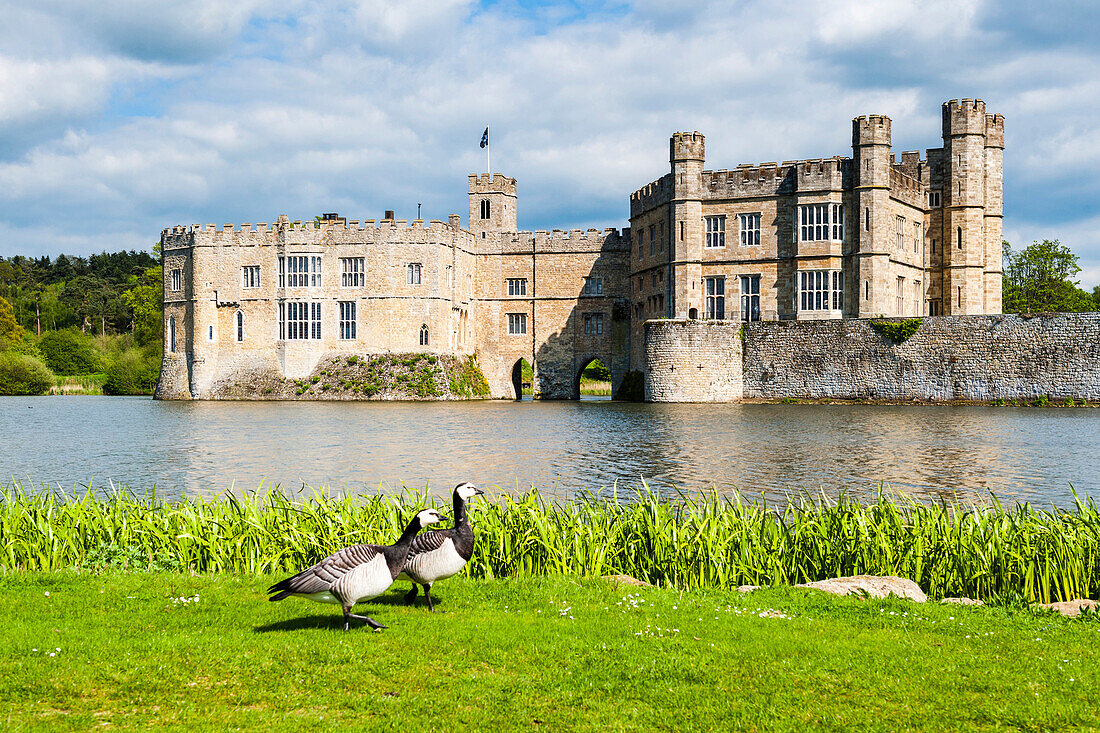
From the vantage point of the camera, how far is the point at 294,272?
54531mm

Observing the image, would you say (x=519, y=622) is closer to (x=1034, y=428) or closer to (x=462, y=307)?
(x=1034, y=428)

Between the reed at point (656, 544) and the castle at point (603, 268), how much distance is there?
37561 millimetres

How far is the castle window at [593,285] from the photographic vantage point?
5703cm

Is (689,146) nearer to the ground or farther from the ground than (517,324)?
farther from the ground

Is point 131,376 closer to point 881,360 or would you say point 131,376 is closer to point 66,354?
point 66,354

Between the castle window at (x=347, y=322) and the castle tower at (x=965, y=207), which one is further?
the castle window at (x=347, y=322)

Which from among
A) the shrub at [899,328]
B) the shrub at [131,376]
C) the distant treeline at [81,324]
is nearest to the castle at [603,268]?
the shrub at [899,328]

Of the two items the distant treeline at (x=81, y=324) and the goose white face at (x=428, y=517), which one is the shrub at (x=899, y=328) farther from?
the distant treeline at (x=81, y=324)

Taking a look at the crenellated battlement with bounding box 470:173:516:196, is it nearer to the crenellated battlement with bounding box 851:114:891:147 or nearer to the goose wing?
the crenellated battlement with bounding box 851:114:891:147

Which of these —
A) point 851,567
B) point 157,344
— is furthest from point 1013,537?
point 157,344

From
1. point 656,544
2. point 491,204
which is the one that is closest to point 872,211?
point 491,204

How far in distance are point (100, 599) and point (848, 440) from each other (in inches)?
819

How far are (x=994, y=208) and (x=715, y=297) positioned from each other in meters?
15.2

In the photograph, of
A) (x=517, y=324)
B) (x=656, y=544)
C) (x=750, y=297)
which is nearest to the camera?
(x=656, y=544)
